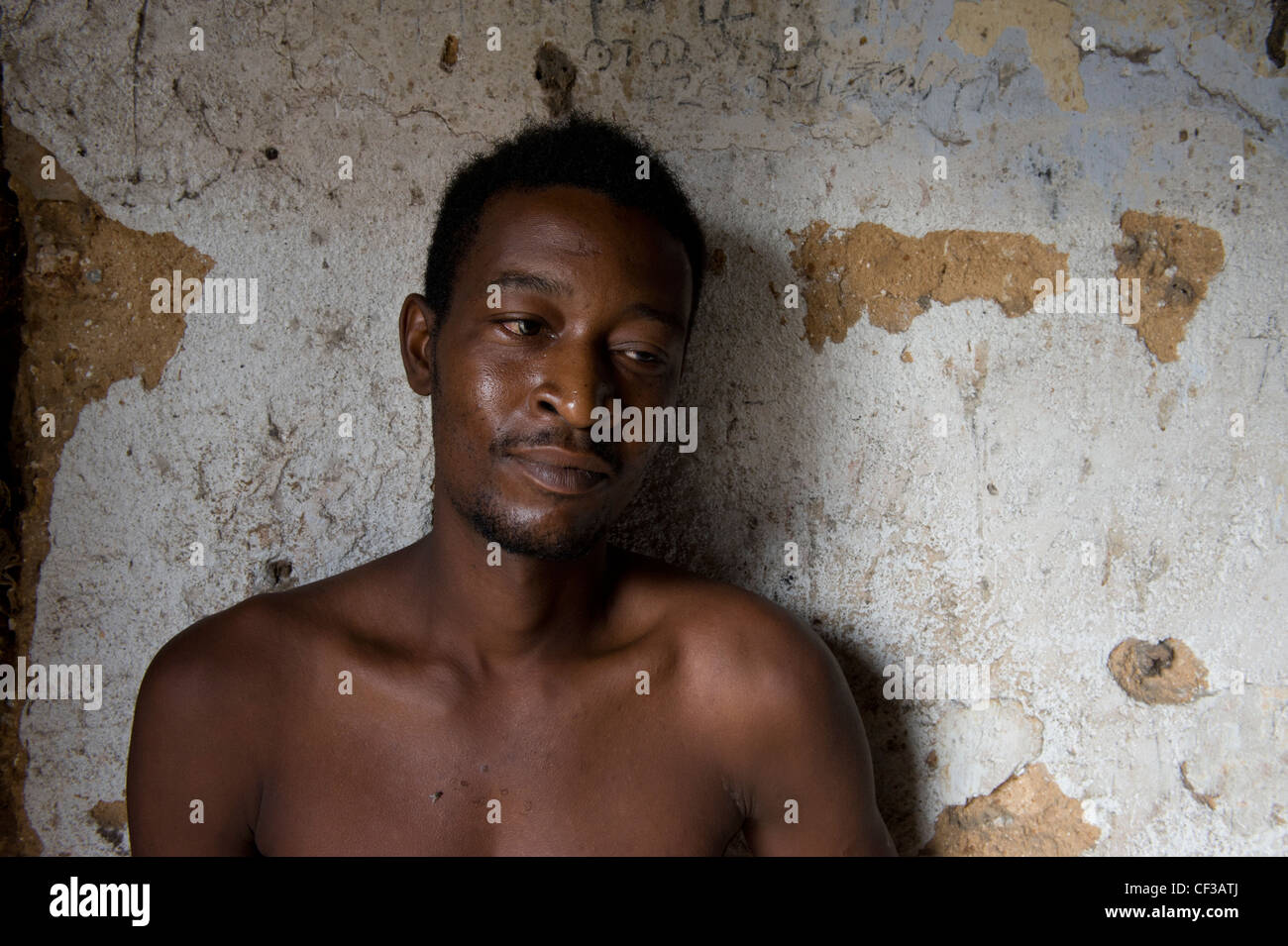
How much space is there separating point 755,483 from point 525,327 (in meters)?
0.61

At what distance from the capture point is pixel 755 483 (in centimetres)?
163

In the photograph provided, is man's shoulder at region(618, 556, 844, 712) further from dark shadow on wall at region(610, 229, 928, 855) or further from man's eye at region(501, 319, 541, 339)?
man's eye at region(501, 319, 541, 339)

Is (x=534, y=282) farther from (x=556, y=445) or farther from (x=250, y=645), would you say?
(x=250, y=645)

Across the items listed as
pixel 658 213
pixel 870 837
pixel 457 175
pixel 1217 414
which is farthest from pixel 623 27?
pixel 870 837

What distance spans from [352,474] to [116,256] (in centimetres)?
54

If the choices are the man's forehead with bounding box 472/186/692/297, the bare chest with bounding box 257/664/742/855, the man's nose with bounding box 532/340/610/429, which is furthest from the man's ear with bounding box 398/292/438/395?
the bare chest with bounding box 257/664/742/855

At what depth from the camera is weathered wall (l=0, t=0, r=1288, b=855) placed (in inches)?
60.2

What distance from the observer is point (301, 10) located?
1.53m

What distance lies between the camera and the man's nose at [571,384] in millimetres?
1152

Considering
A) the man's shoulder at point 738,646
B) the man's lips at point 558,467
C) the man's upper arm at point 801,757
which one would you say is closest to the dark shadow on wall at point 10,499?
the man's lips at point 558,467

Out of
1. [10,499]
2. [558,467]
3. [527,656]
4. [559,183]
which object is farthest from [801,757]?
[10,499]

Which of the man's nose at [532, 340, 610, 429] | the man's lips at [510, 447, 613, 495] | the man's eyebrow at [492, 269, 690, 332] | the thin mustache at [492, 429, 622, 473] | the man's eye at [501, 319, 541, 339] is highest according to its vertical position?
the man's eyebrow at [492, 269, 690, 332]

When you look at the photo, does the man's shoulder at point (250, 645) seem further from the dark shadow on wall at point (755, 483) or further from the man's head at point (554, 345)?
the dark shadow on wall at point (755, 483)

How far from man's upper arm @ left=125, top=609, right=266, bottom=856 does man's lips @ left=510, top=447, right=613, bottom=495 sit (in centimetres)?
51
